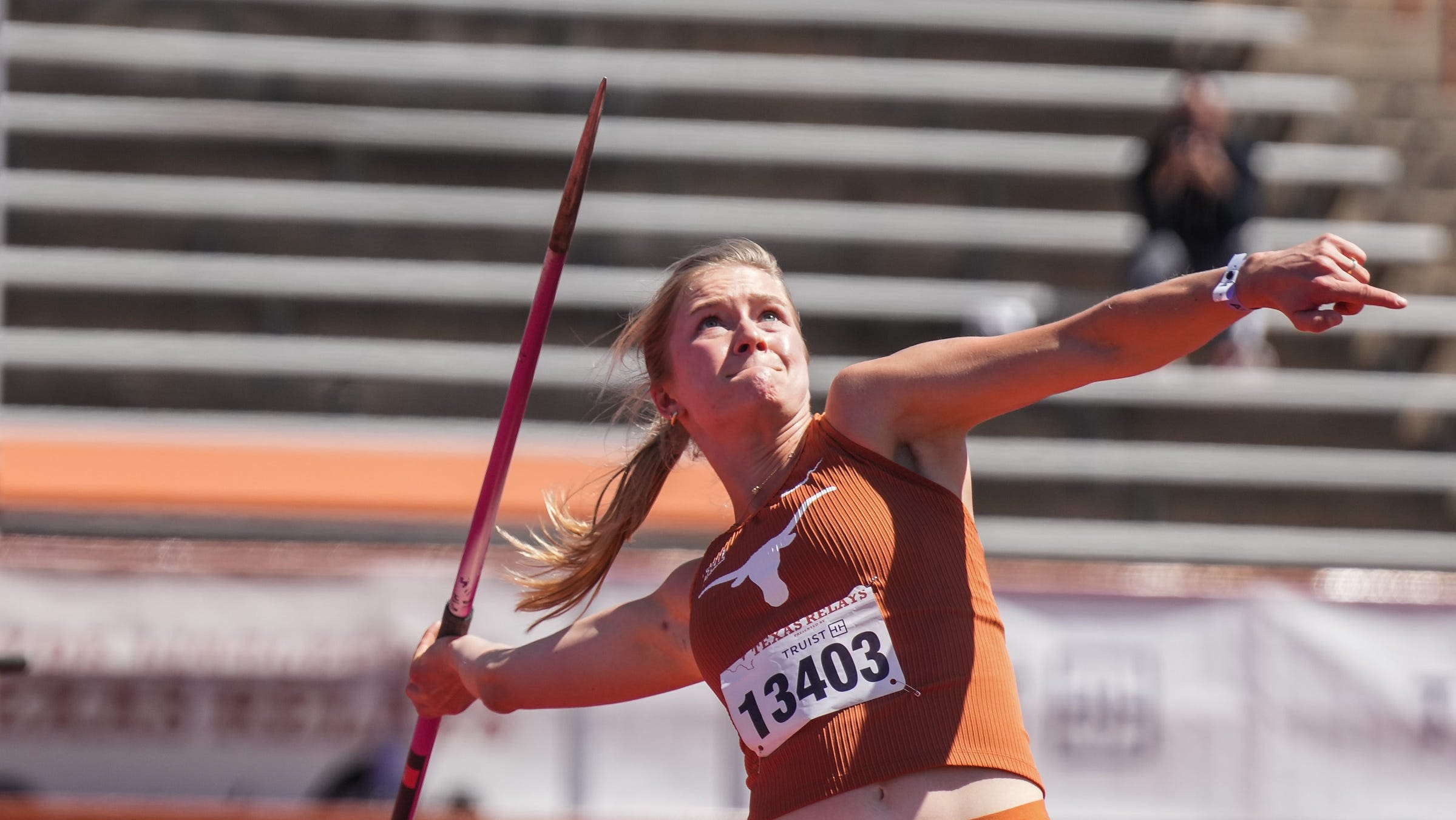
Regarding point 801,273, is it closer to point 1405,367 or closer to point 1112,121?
point 1112,121

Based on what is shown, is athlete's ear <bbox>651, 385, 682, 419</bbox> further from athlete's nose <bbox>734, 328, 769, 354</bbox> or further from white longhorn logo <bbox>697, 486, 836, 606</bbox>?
white longhorn logo <bbox>697, 486, 836, 606</bbox>

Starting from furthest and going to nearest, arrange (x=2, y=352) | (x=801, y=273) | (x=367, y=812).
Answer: (x=801, y=273), (x=2, y=352), (x=367, y=812)

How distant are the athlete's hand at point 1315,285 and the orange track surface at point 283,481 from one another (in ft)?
10.5

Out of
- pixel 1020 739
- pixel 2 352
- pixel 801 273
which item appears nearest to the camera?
pixel 1020 739

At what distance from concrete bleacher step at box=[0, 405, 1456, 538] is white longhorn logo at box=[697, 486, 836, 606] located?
2.31 metres

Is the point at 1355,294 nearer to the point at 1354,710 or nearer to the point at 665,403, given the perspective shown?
the point at 665,403

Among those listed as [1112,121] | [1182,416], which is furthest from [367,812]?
[1112,121]

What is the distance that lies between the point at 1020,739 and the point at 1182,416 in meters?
6.06

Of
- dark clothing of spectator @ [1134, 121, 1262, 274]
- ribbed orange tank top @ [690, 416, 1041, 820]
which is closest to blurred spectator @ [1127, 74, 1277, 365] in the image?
dark clothing of spectator @ [1134, 121, 1262, 274]

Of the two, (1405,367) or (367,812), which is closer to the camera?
(367,812)

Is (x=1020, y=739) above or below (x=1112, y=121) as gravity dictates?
below

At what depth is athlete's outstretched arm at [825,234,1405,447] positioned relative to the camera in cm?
211

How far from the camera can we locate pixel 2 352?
25.7 ft

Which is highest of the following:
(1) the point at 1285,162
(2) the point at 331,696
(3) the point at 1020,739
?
(1) the point at 1285,162
